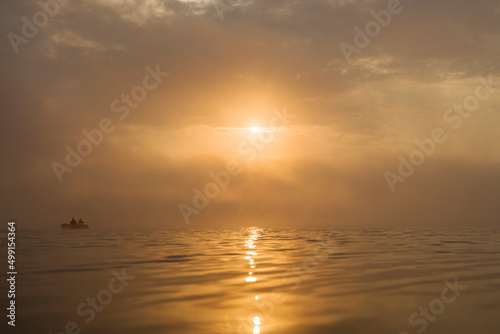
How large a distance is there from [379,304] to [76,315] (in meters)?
7.92

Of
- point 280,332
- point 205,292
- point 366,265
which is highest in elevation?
point 366,265

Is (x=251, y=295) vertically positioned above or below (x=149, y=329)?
above

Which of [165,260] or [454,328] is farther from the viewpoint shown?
[165,260]

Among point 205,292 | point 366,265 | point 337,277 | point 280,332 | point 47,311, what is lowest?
point 280,332

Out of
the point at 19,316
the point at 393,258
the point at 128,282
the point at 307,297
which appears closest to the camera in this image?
the point at 19,316

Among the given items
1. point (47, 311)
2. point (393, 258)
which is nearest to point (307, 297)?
point (47, 311)

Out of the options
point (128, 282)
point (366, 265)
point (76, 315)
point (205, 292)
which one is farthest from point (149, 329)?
point (366, 265)

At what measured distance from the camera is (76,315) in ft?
36.5

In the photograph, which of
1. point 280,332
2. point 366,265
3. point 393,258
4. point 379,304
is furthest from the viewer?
point 393,258

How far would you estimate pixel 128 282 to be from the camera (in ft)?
54.0

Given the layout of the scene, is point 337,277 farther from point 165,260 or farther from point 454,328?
point 165,260

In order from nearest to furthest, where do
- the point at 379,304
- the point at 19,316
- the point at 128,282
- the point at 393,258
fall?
the point at 19,316, the point at 379,304, the point at 128,282, the point at 393,258

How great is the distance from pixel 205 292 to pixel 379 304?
5.41 metres

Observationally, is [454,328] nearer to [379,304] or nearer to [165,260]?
[379,304]
